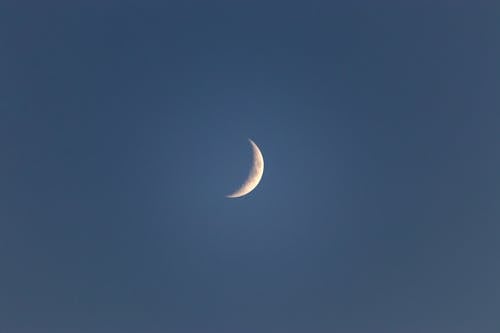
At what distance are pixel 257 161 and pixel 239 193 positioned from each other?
3700mm

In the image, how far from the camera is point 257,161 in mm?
42500

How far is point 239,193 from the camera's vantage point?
41.8m
